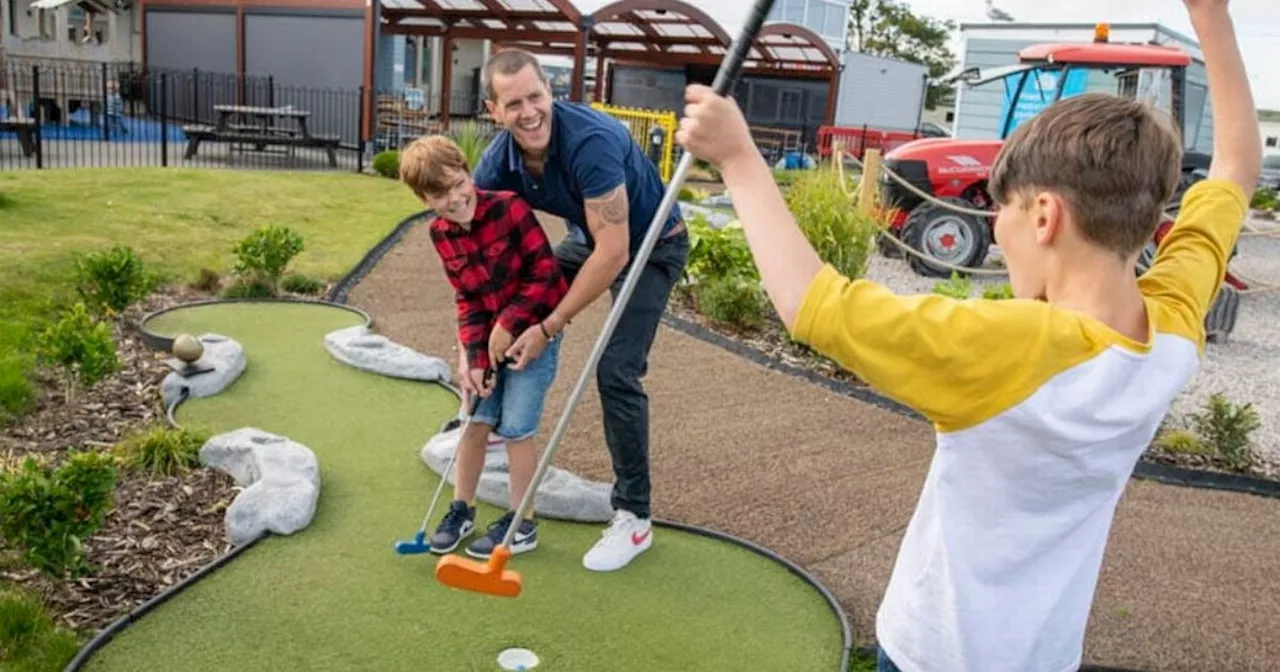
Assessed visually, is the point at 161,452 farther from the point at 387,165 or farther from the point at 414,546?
the point at 387,165

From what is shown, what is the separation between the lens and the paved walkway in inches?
129

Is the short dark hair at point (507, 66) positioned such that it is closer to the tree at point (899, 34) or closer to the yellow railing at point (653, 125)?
the yellow railing at point (653, 125)

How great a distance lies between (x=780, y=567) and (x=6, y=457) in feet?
9.54

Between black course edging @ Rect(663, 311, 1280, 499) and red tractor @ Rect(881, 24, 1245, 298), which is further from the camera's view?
red tractor @ Rect(881, 24, 1245, 298)

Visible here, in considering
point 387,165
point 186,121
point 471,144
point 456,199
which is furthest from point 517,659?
point 186,121

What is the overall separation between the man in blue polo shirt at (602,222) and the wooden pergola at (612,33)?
13844 millimetres

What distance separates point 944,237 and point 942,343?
9.54 meters

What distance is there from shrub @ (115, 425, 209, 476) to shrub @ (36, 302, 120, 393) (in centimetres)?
51

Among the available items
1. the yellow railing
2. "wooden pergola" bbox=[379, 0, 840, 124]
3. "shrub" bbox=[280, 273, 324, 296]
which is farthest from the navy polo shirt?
"wooden pergola" bbox=[379, 0, 840, 124]

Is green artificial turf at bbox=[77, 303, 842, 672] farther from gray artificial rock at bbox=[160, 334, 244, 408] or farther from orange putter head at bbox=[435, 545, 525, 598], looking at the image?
gray artificial rock at bbox=[160, 334, 244, 408]

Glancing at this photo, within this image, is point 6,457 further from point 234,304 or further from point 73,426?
point 234,304

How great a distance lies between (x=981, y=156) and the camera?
10336 mm

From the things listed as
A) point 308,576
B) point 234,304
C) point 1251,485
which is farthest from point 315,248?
point 1251,485

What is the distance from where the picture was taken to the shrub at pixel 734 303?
6.90 meters
